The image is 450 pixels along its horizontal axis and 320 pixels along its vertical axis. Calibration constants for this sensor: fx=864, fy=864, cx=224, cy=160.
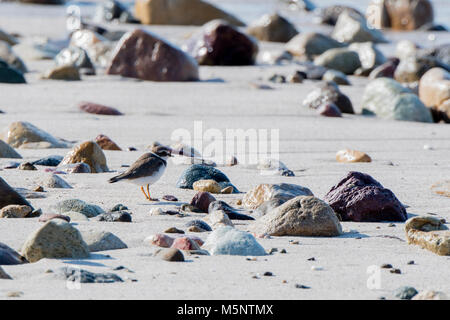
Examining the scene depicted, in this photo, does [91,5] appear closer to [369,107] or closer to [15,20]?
[15,20]

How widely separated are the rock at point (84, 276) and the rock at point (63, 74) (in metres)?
6.60

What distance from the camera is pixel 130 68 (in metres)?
9.85

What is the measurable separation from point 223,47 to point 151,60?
1.82m

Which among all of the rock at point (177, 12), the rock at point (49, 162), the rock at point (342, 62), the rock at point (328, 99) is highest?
the rock at point (177, 12)

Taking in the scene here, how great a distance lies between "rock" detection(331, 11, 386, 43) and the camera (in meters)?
15.4

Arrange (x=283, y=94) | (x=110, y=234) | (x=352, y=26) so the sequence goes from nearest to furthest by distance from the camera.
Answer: (x=110, y=234), (x=283, y=94), (x=352, y=26)

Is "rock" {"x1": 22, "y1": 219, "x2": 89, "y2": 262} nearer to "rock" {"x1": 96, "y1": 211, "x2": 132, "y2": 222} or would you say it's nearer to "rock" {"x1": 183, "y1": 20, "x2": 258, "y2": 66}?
"rock" {"x1": 96, "y1": 211, "x2": 132, "y2": 222}

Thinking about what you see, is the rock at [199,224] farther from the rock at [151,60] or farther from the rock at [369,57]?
the rock at [369,57]

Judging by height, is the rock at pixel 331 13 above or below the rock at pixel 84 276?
above

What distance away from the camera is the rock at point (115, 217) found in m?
4.18

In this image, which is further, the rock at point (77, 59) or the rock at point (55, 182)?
the rock at point (77, 59)

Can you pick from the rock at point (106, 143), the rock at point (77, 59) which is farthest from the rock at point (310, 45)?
the rock at point (106, 143)

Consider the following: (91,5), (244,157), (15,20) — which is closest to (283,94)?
(244,157)
